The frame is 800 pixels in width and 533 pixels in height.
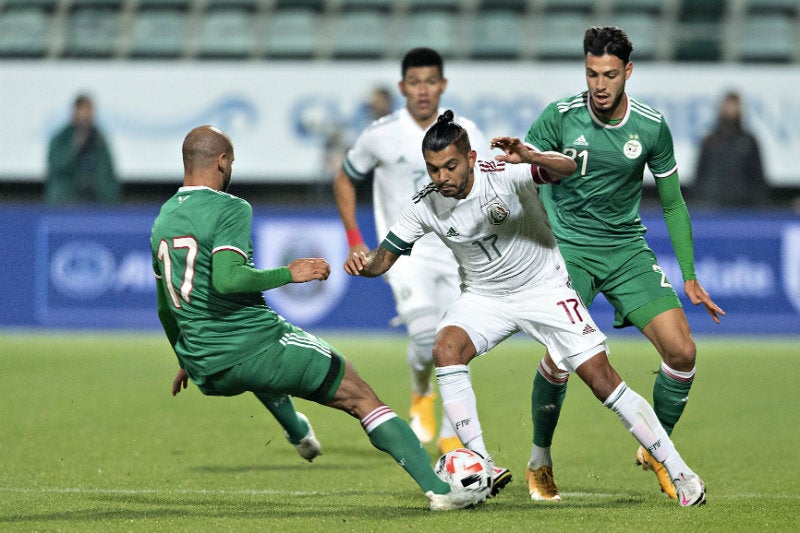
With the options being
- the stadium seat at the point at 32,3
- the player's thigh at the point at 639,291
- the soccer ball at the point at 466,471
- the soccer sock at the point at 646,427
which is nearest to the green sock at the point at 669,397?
the player's thigh at the point at 639,291

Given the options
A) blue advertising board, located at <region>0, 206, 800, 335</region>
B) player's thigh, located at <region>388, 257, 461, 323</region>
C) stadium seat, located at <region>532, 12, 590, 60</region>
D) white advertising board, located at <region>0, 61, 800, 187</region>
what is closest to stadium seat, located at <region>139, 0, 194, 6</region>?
white advertising board, located at <region>0, 61, 800, 187</region>

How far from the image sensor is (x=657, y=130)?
22.4ft

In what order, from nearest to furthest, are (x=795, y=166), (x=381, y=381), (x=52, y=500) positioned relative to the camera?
(x=52, y=500)
(x=381, y=381)
(x=795, y=166)

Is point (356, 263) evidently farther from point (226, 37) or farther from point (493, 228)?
point (226, 37)

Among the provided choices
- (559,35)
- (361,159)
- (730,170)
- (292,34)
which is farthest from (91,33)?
(361,159)

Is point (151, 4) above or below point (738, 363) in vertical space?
above

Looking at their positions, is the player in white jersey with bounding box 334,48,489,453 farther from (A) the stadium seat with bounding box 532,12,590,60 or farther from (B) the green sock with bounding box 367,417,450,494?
(A) the stadium seat with bounding box 532,12,590,60

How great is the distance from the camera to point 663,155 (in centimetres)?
682

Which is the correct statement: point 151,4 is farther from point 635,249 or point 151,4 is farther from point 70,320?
point 635,249

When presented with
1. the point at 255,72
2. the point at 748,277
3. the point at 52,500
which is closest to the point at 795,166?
Result: the point at 748,277

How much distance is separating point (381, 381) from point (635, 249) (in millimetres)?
5121

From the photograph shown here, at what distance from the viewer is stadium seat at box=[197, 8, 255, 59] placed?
1909cm

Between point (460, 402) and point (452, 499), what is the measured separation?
0.51m

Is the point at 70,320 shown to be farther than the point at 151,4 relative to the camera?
No
